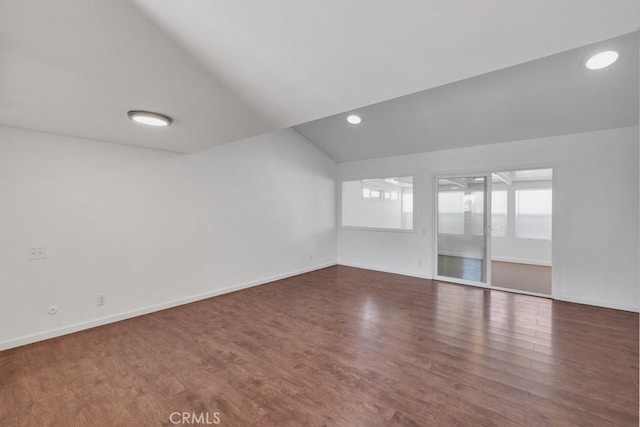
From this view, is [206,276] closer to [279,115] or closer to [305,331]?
[305,331]

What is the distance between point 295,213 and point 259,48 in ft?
12.9

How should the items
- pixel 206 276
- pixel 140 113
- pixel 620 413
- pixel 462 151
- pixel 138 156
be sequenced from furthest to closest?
pixel 462 151, pixel 206 276, pixel 138 156, pixel 140 113, pixel 620 413

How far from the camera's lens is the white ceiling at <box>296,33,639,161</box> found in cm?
285

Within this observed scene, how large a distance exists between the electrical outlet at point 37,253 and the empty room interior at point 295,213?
0.01 m

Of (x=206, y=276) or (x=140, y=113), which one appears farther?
(x=206, y=276)

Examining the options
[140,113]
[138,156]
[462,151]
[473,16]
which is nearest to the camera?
[473,16]

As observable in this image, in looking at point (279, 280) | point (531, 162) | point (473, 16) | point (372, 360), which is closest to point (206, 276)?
point (279, 280)

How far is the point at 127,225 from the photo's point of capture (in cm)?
328

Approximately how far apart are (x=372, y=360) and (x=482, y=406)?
0.86 meters

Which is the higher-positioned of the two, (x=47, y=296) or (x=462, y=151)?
(x=462, y=151)

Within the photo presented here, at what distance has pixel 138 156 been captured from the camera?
3.34 metres

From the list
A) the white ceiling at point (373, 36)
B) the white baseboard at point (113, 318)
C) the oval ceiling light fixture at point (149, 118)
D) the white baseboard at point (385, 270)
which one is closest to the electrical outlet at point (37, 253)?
the white baseboard at point (113, 318)

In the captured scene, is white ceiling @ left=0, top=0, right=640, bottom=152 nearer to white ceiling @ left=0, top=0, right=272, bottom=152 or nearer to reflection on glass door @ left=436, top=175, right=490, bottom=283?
white ceiling @ left=0, top=0, right=272, bottom=152

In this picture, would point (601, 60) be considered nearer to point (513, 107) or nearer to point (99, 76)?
point (513, 107)
